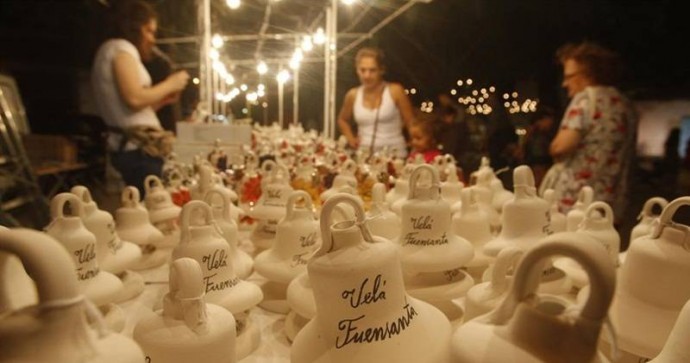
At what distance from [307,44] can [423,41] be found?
1.26m

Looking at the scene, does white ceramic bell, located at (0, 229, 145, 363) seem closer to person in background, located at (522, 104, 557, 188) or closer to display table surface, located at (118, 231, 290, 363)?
display table surface, located at (118, 231, 290, 363)

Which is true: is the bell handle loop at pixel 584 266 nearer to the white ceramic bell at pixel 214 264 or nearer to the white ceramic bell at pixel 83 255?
the white ceramic bell at pixel 214 264

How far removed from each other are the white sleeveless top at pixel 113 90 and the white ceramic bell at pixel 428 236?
172cm

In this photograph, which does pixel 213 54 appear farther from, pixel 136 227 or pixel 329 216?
pixel 329 216

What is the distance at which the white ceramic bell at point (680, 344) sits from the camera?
0.58 m

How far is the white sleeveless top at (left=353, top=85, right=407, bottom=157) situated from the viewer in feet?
8.70

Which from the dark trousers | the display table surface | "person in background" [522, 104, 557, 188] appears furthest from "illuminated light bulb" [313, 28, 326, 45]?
the display table surface

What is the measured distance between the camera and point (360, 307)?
70cm

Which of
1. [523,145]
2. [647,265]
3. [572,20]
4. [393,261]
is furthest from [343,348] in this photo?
[572,20]

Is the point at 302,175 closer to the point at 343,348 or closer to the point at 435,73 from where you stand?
the point at 435,73

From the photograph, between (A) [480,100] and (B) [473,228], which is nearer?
(B) [473,228]

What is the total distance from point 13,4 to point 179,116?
171 centimetres

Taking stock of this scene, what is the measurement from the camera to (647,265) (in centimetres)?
81

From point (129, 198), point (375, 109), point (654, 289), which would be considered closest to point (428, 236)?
point (654, 289)
